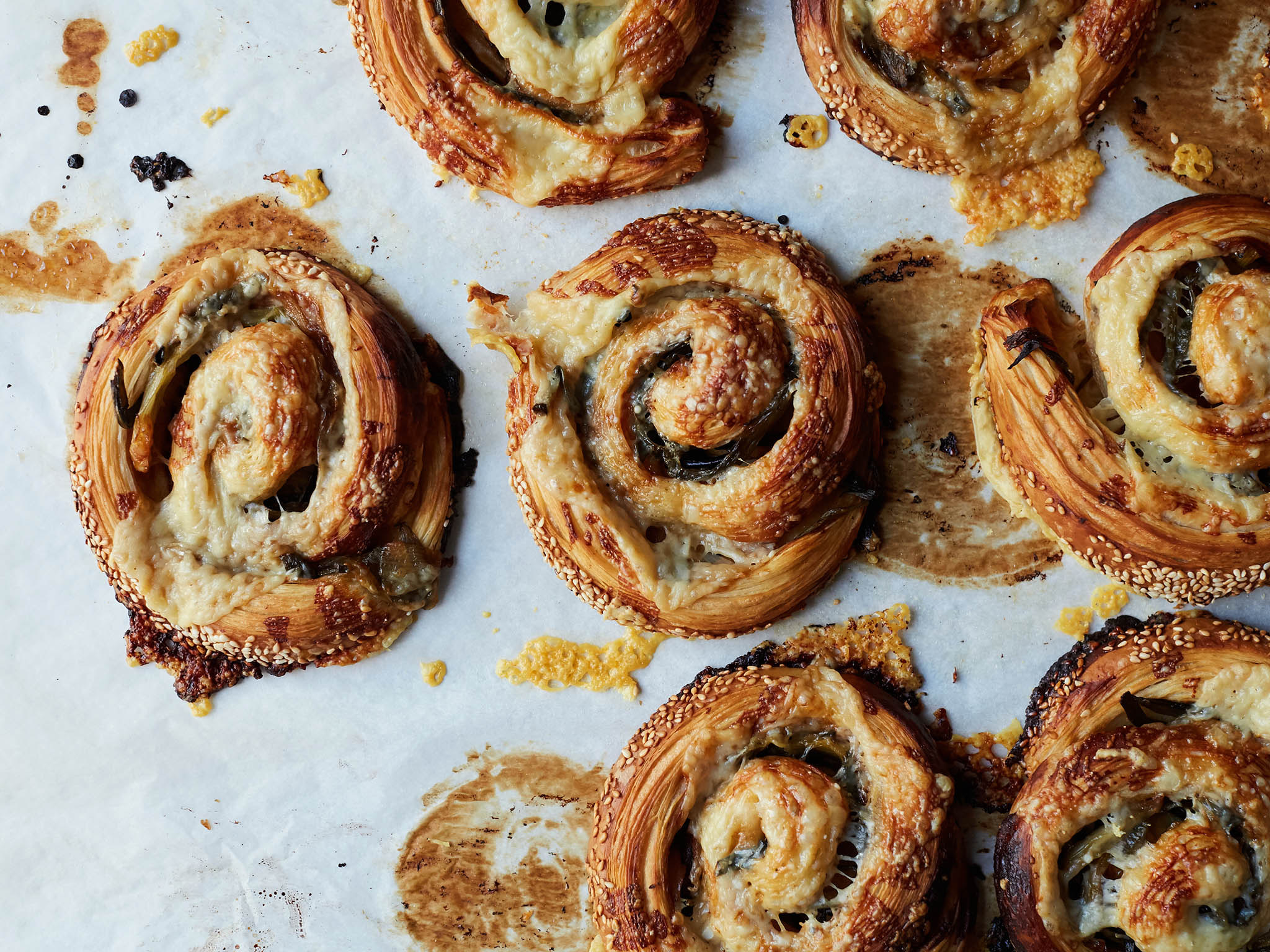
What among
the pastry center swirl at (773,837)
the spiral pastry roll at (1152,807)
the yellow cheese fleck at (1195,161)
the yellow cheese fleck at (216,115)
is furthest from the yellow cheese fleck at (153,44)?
the spiral pastry roll at (1152,807)

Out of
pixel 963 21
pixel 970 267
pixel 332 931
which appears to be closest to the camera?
pixel 963 21

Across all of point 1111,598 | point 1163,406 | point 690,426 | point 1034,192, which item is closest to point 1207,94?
point 1034,192

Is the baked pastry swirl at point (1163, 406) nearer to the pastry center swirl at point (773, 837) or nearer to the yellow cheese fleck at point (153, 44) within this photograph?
the pastry center swirl at point (773, 837)

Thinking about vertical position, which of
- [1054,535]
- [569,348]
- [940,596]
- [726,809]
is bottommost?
[726,809]

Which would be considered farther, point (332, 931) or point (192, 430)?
point (332, 931)

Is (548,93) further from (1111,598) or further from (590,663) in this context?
(1111,598)

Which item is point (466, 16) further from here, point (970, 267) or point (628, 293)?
point (970, 267)

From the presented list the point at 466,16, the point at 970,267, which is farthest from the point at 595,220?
the point at 970,267
